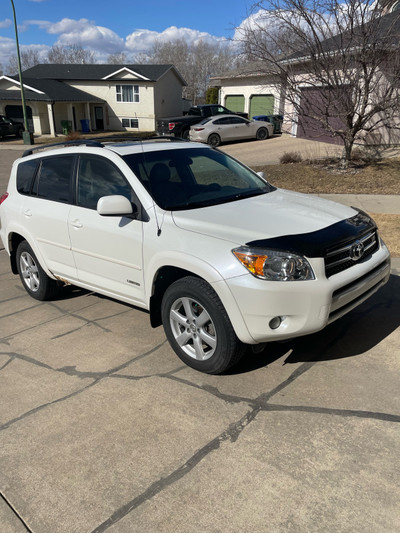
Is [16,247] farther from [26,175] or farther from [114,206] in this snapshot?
[114,206]

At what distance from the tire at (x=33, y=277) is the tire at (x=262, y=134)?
2001 centimetres

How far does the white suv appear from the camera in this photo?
3.15 meters

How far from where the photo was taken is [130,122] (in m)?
40.0

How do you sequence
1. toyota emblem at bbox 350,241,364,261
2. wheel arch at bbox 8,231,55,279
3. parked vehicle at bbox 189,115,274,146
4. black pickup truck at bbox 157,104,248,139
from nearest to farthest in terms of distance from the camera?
toyota emblem at bbox 350,241,364,261
wheel arch at bbox 8,231,55,279
parked vehicle at bbox 189,115,274,146
black pickup truck at bbox 157,104,248,139

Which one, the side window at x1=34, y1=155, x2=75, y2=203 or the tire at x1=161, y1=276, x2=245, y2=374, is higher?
the side window at x1=34, y1=155, x2=75, y2=203

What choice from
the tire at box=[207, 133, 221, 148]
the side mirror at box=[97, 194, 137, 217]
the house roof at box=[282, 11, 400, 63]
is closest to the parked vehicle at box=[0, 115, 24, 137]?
the tire at box=[207, 133, 221, 148]

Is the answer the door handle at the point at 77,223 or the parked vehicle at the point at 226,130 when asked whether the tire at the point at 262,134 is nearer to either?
the parked vehicle at the point at 226,130

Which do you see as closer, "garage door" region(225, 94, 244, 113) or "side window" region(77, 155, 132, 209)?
"side window" region(77, 155, 132, 209)

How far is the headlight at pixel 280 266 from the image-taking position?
3.13 m

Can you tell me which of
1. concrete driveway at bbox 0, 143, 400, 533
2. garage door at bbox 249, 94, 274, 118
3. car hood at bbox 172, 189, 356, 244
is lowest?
concrete driveway at bbox 0, 143, 400, 533

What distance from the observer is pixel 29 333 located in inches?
→ 178

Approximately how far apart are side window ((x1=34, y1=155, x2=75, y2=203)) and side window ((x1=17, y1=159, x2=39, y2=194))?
0.49 feet

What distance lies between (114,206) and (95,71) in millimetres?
42726

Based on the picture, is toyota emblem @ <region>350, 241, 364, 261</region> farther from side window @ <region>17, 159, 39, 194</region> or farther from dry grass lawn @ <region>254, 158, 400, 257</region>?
dry grass lawn @ <region>254, 158, 400, 257</region>
